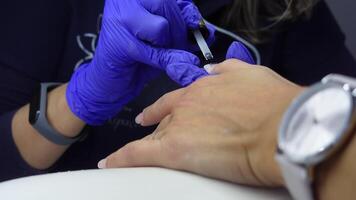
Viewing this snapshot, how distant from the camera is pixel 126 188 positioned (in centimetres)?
50

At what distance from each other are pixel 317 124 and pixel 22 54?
0.80 m

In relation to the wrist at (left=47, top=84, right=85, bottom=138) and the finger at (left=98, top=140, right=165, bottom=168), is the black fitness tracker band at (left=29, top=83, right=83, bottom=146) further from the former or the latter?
the finger at (left=98, top=140, right=165, bottom=168)

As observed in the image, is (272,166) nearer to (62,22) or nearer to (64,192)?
(64,192)

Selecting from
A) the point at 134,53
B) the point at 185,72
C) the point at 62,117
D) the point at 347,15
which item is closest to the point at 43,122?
the point at 62,117

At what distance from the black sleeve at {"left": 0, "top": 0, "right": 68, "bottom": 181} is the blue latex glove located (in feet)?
0.59

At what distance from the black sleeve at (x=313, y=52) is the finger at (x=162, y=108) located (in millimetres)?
606

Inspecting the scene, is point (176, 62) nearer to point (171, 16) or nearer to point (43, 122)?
point (171, 16)

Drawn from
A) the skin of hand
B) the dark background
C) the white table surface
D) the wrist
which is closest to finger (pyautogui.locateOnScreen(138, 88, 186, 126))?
the skin of hand

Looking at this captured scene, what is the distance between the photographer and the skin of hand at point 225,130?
500 millimetres

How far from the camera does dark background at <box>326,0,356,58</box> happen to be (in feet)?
4.87

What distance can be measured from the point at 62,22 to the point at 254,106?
700 millimetres

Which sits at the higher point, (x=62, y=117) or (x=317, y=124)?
(x=317, y=124)

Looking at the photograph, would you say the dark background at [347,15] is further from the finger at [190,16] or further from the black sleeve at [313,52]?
the finger at [190,16]

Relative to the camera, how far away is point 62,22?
1.13 meters
